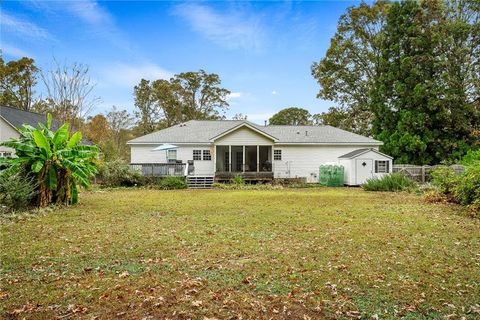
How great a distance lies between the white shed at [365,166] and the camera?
21328 millimetres

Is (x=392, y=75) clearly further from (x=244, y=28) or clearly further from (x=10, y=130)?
(x=10, y=130)

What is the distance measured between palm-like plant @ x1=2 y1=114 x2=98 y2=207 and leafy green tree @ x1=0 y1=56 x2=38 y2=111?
3185cm

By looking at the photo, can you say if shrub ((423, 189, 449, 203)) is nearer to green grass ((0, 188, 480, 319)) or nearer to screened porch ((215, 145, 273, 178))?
green grass ((0, 188, 480, 319))

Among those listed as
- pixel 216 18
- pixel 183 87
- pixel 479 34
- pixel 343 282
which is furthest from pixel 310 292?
pixel 183 87

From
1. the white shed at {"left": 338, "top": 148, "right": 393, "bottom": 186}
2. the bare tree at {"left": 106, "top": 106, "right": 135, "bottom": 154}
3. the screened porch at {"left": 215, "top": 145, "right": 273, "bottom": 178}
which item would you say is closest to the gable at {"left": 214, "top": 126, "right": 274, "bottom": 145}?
the screened porch at {"left": 215, "top": 145, "right": 273, "bottom": 178}

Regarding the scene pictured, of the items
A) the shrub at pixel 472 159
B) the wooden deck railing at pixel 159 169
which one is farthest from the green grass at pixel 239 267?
the wooden deck railing at pixel 159 169

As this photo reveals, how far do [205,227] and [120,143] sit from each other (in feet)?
125

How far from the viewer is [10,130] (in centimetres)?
2522

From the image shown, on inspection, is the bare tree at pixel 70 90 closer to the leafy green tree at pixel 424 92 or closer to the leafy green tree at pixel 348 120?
the leafy green tree at pixel 348 120

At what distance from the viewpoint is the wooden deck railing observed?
20.6 m

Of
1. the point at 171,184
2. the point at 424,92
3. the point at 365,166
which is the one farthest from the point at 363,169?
the point at 171,184

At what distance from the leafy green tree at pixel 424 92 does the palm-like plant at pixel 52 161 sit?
2443 cm

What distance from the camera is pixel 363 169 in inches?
844

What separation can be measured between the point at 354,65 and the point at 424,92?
879 centimetres
